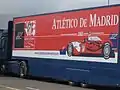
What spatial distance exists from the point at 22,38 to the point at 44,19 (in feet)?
8.02

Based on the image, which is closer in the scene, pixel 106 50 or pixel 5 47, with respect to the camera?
pixel 106 50

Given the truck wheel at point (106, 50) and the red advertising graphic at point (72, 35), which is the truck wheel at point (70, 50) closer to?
the red advertising graphic at point (72, 35)

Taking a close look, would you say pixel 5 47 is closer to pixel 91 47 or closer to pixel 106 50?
pixel 91 47

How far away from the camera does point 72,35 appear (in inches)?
795

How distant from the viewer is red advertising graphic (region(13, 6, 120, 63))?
1812 centimetres

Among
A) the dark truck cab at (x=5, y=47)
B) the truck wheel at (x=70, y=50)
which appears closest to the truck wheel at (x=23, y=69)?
the dark truck cab at (x=5, y=47)

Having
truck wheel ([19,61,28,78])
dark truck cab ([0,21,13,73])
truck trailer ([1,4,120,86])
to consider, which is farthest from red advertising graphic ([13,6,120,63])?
dark truck cab ([0,21,13,73])

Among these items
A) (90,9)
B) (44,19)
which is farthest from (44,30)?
(90,9)

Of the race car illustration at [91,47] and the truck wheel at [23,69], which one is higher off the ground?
the race car illustration at [91,47]

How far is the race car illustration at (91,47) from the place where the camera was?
18172 millimetres

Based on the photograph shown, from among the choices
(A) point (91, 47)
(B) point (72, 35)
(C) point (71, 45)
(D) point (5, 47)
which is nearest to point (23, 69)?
(D) point (5, 47)

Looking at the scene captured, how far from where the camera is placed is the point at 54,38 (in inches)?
846

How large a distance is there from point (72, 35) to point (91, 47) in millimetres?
1481

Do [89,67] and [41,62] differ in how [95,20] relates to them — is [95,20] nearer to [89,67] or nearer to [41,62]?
[89,67]
